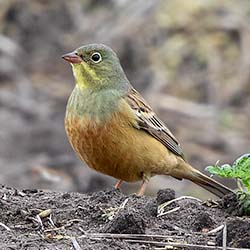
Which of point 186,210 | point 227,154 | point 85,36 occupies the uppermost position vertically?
point 85,36

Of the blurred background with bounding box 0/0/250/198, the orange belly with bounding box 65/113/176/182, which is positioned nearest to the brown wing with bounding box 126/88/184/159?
the orange belly with bounding box 65/113/176/182

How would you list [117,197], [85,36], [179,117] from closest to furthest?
1. [117,197]
2. [179,117]
3. [85,36]

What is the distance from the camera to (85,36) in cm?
1448

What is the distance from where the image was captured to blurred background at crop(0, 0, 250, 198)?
39.8 ft

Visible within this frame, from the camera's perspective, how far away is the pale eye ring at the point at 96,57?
317 inches

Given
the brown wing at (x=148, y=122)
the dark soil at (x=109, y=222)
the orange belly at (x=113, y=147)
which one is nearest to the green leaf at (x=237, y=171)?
the dark soil at (x=109, y=222)

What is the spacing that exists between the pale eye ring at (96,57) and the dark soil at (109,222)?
1443 mm

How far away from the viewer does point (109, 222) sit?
19.4 feet

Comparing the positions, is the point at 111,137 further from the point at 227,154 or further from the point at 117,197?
the point at 227,154

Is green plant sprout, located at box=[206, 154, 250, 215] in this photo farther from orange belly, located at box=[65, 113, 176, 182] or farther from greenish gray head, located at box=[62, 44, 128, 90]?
greenish gray head, located at box=[62, 44, 128, 90]

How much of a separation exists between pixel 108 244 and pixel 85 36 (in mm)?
9079

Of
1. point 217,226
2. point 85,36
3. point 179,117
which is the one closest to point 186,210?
point 217,226

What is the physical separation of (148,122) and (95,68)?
592 mm

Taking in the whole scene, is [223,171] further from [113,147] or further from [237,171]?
[113,147]
